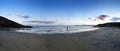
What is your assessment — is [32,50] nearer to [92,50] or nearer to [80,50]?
[80,50]

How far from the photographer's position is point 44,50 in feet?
30.6

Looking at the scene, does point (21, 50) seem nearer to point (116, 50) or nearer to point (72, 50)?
point (72, 50)

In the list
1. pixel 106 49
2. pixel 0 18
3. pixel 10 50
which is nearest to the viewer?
pixel 10 50

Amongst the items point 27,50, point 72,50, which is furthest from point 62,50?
point 27,50

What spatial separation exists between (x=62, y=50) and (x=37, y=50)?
1.50 m

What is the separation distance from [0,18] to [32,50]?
6927 cm

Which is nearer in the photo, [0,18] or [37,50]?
[37,50]

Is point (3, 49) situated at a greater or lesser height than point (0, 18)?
lesser

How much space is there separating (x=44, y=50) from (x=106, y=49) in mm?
3808

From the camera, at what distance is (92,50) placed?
9430 millimetres

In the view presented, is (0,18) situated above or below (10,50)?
above

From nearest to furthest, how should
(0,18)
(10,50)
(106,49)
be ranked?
(10,50) < (106,49) < (0,18)

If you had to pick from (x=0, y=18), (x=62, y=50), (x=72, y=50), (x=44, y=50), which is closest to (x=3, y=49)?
(x=44, y=50)

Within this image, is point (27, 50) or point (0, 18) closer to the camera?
point (27, 50)
